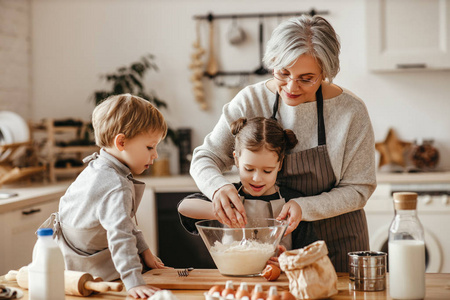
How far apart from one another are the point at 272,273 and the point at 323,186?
1.53ft

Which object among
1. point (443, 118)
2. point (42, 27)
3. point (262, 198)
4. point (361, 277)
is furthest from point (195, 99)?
point (361, 277)

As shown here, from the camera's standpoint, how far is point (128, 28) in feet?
13.2

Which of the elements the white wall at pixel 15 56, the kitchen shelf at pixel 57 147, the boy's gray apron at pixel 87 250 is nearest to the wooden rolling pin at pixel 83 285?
the boy's gray apron at pixel 87 250

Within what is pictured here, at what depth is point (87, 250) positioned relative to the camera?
1416mm

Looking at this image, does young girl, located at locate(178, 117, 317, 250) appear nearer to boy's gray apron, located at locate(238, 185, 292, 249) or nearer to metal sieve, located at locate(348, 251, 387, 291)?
boy's gray apron, located at locate(238, 185, 292, 249)

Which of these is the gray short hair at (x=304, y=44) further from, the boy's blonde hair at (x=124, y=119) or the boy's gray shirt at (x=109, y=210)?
the boy's gray shirt at (x=109, y=210)

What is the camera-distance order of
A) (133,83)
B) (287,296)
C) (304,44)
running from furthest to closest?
(133,83), (304,44), (287,296)

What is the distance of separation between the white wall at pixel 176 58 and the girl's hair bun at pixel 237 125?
2.27 metres

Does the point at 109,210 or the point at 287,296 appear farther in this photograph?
the point at 109,210

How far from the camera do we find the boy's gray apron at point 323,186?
1.67m

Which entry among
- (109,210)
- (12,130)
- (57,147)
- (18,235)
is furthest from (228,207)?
(57,147)

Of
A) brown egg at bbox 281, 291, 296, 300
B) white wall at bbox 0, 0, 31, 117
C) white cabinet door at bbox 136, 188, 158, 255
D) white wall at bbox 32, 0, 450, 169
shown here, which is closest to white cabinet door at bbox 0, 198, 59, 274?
white cabinet door at bbox 136, 188, 158, 255

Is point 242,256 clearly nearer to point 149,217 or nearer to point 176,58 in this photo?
point 149,217

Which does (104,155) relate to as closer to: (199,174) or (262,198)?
(199,174)
